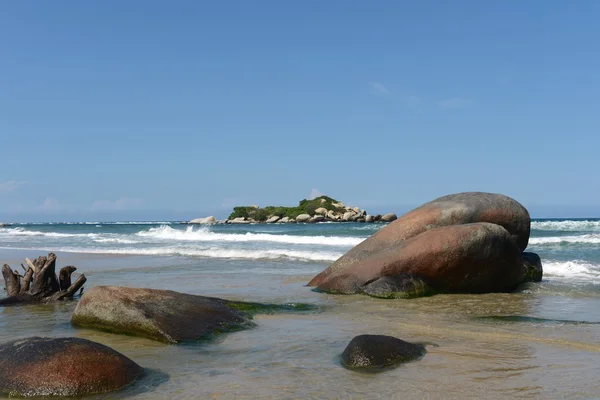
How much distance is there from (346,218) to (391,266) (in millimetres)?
74568

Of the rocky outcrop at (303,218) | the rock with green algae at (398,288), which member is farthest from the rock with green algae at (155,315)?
the rocky outcrop at (303,218)

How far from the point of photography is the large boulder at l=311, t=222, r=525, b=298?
11.3 metres

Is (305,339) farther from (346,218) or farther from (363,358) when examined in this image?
(346,218)

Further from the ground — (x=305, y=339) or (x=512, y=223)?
(x=512, y=223)

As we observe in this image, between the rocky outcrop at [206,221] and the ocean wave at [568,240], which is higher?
the rocky outcrop at [206,221]

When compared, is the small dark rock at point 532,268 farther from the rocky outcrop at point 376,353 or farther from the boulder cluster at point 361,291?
the rocky outcrop at point 376,353

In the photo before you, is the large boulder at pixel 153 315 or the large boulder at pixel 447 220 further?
the large boulder at pixel 447 220

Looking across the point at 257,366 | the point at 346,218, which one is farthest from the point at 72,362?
the point at 346,218

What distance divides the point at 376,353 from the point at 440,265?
583 cm

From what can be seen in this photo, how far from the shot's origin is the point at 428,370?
18.4 ft

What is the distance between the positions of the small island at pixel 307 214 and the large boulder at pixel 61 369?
78.3m

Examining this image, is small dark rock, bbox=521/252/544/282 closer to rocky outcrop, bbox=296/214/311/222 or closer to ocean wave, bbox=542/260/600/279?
ocean wave, bbox=542/260/600/279

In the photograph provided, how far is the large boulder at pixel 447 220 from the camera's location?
1252 centimetres

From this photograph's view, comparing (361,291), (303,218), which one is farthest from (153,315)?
(303,218)
